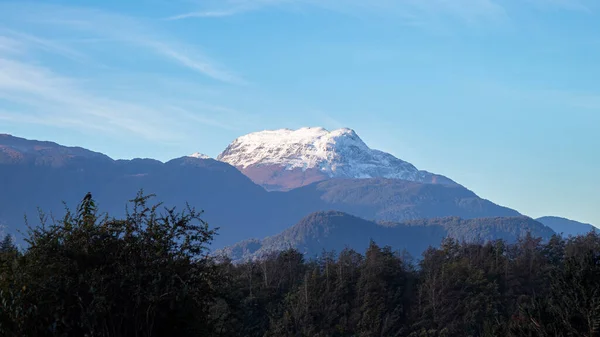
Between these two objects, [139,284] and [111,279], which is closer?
[139,284]

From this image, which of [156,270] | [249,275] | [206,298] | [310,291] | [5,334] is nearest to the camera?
[5,334]

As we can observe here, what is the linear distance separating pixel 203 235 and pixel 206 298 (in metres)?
1.16

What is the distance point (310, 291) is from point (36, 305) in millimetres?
50713

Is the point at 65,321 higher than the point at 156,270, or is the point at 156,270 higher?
the point at 156,270

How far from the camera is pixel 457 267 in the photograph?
68.3 meters

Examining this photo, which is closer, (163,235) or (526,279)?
(163,235)

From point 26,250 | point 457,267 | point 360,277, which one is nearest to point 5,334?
point 26,250

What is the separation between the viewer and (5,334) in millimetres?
12125

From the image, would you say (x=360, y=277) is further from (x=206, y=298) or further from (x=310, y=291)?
(x=206, y=298)

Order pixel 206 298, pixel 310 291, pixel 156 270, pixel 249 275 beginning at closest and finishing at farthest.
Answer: pixel 156 270, pixel 206 298, pixel 310 291, pixel 249 275

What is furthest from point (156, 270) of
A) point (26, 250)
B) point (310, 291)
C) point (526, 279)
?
point (526, 279)

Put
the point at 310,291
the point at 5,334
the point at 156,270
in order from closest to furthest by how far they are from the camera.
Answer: the point at 5,334 → the point at 156,270 → the point at 310,291

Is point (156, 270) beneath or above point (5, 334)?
above

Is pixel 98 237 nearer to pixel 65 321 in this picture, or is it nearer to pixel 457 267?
pixel 65 321
